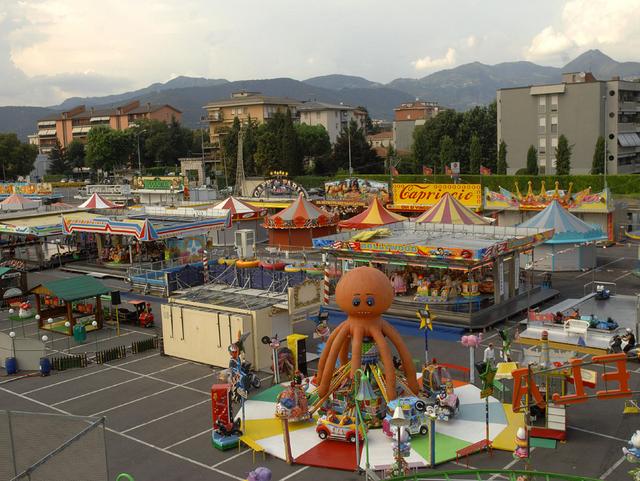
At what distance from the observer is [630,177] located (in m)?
57.3

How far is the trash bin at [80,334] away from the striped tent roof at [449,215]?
18632 mm

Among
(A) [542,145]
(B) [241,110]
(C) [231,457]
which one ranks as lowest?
(C) [231,457]

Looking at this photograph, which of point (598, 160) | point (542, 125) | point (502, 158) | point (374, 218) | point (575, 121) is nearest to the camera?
point (374, 218)

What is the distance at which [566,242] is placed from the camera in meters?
38.4

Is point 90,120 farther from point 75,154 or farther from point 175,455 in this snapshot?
point 175,455

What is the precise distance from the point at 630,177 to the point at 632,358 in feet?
125

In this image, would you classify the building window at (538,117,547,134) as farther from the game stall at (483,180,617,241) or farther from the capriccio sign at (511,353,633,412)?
the capriccio sign at (511,353,633,412)

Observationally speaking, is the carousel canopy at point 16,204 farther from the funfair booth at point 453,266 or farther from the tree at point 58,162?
the tree at point 58,162

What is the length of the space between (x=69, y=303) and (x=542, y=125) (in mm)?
60918

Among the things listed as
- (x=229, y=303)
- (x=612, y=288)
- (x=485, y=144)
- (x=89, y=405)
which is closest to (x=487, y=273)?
(x=612, y=288)

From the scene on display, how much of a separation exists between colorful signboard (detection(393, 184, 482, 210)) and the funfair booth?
49.7ft

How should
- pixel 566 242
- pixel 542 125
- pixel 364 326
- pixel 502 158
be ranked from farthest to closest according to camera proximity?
pixel 542 125, pixel 502 158, pixel 566 242, pixel 364 326

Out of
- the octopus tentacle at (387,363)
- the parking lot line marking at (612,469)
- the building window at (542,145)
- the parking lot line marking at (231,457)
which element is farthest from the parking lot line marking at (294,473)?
the building window at (542,145)

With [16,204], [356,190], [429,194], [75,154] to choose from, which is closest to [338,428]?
[429,194]
